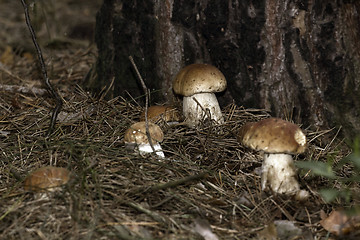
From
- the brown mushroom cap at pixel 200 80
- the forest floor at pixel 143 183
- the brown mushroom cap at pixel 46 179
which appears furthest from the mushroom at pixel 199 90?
the brown mushroom cap at pixel 46 179

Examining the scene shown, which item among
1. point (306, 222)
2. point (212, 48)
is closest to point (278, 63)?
point (212, 48)

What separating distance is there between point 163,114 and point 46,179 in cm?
123

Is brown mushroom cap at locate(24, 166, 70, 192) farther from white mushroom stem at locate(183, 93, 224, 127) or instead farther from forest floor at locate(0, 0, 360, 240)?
white mushroom stem at locate(183, 93, 224, 127)

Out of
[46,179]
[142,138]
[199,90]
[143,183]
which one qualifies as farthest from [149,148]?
[46,179]

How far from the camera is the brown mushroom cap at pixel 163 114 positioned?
122 inches

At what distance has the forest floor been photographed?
1.99 m

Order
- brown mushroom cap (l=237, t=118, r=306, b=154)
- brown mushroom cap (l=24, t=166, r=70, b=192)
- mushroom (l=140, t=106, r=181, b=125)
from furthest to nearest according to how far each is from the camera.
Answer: mushroom (l=140, t=106, r=181, b=125) < brown mushroom cap (l=237, t=118, r=306, b=154) < brown mushroom cap (l=24, t=166, r=70, b=192)

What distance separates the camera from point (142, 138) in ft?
8.62

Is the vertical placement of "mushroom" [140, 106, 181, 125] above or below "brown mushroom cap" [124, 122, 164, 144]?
below

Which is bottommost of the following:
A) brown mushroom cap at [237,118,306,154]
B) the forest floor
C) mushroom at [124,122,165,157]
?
the forest floor

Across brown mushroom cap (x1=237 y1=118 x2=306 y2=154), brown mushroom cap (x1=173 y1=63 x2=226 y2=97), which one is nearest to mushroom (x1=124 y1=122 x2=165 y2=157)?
brown mushroom cap (x1=173 y1=63 x2=226 y2=97)

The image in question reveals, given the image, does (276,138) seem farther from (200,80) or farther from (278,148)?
(200,80)

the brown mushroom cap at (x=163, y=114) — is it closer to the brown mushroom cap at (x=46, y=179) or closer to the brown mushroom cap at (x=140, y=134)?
the brown mushroom cap at (x=140, y=134)

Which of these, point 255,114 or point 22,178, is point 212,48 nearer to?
point 255,114
